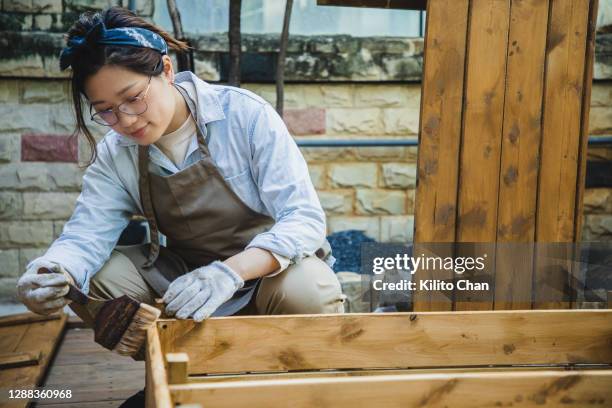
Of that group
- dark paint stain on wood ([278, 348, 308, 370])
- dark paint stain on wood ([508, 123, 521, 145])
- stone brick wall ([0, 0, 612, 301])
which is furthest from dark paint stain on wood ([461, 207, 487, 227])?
stone brick wall ([0, 0, 612, 301])

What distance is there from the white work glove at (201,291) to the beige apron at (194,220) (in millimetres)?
310

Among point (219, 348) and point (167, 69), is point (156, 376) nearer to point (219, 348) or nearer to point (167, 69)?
point (219, 348)

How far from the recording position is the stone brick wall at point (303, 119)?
12.1ft

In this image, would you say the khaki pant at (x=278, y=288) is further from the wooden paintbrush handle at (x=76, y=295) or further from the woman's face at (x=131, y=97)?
the woman's face at (x=131, y=97)

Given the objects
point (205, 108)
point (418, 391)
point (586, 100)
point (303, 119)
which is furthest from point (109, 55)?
point (303, 119)

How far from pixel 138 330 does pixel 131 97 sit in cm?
64

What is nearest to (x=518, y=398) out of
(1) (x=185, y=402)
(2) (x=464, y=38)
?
(1) (x=185, y=402)

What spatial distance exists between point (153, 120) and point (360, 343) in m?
0.84

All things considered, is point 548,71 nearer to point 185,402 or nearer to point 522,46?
point 522,46

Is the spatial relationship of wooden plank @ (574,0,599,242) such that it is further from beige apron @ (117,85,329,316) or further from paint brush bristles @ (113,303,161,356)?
paint brush bristles @ (113,303,161,356)

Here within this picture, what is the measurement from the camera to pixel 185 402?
1346mm

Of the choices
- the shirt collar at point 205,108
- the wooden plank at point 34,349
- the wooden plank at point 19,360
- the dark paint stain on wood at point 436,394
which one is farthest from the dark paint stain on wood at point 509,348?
the wooden plank at point 19,360

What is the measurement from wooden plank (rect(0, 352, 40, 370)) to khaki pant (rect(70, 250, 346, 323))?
569 mm

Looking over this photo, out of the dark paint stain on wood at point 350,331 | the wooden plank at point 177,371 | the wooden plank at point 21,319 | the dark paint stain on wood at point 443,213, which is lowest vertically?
the wooden plank at point 21,319
